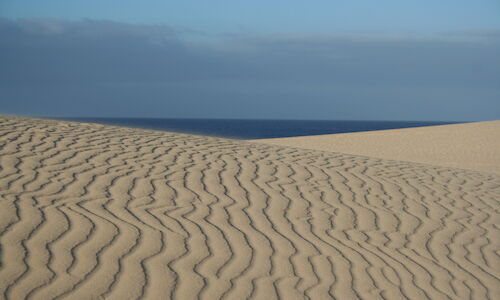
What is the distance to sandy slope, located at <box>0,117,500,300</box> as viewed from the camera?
3.18m

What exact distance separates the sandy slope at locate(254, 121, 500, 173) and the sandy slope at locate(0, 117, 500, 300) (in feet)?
32.6

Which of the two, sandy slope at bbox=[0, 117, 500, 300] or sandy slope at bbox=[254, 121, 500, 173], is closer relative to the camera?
sandy slope at bbox=[0, 117, 500, 300]

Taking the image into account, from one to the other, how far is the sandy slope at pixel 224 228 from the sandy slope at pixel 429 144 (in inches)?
391

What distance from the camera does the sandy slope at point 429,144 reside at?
1662 cm

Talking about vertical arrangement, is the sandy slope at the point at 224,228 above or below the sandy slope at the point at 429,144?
→ above

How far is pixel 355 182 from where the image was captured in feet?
21.2

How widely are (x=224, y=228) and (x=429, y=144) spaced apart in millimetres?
18342

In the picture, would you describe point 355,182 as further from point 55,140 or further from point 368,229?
point 55,140

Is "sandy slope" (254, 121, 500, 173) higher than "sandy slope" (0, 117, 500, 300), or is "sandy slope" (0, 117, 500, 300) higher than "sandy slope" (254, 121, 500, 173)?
"sandy slope" (0, 117, 500, 300)

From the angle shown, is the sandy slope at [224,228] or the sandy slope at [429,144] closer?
the sandy slope at [224,228]

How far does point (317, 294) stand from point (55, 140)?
4.94 metres

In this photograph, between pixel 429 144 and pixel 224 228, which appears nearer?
pixel 224 228

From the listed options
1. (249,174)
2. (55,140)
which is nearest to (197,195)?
(249,174)

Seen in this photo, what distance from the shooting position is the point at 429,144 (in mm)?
21047
